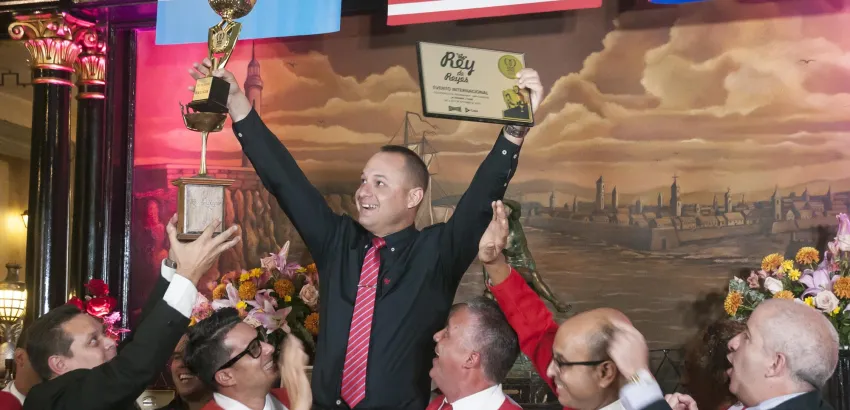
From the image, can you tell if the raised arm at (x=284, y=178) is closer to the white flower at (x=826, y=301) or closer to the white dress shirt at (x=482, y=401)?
the white dress shirt at (x=482, y=401)

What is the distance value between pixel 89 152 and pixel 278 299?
6.84ft

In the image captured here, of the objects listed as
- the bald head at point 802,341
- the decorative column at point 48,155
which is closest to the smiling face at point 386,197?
the bald head at point 802,341

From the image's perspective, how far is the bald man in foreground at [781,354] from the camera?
269 centimetres

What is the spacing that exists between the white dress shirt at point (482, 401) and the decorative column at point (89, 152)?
3.77 meters

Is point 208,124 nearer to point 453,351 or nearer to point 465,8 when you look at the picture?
point 453,351

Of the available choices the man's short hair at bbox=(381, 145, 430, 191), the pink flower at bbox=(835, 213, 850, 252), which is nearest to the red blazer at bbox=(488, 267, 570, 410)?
the man's short hair at bbox=(381, 145, 430, 191)

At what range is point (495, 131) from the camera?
234 inches

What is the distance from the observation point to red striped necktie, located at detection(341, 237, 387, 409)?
130 inches

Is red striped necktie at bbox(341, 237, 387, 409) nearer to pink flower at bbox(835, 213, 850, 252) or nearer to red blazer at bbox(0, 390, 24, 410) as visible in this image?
red blazer at bbox(0, 390, 24, 410)

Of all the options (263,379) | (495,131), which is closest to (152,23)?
(495,131)

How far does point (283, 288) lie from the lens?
16.4ft

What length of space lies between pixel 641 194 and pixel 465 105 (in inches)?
107

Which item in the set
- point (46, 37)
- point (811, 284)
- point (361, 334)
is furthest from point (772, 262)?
point (46, 37)

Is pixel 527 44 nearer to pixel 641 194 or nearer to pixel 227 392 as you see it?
pixel 641 194
